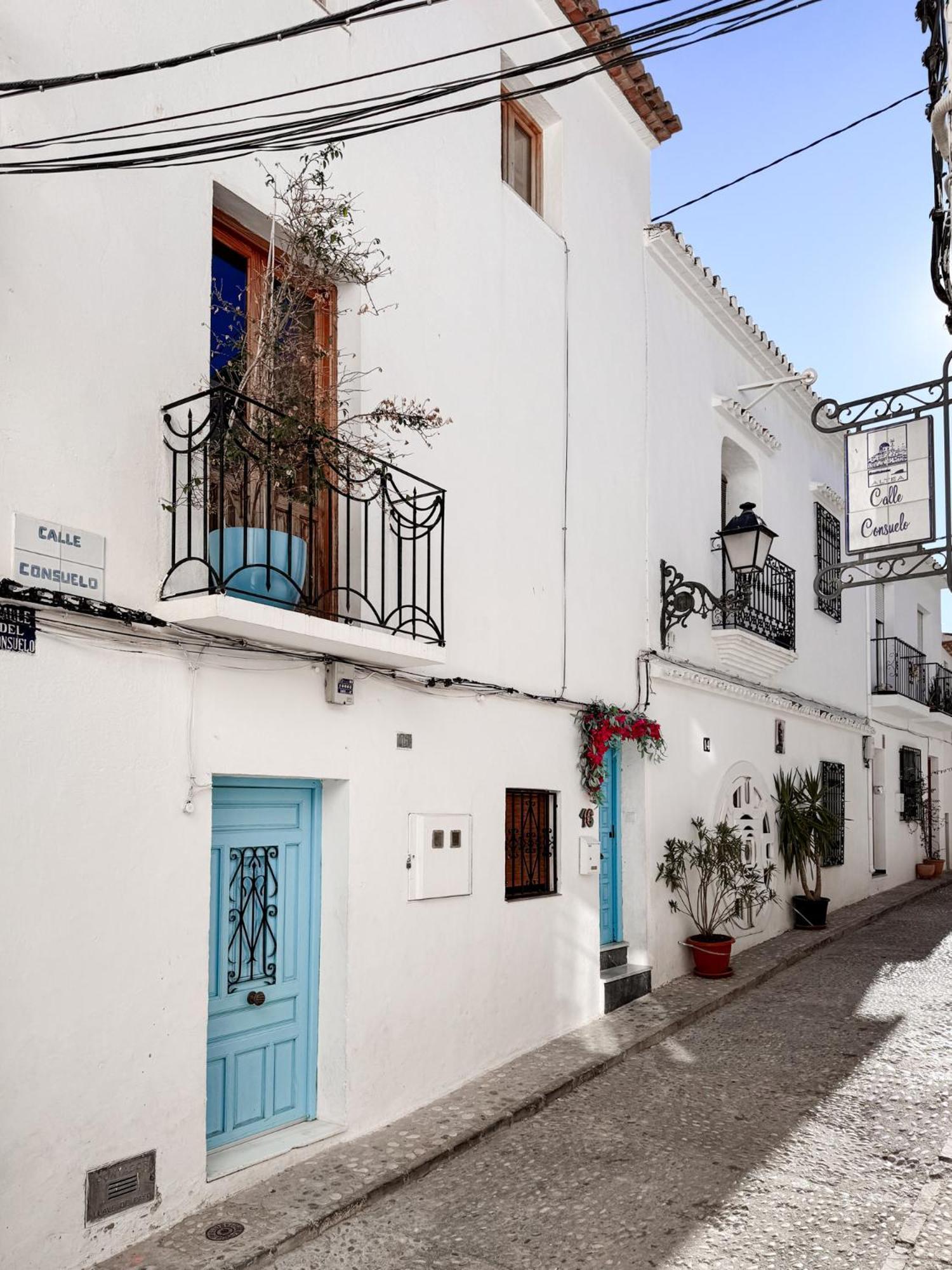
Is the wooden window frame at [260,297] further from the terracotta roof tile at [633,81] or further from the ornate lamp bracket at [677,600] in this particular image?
the ornate lamp bracket at [677,600]

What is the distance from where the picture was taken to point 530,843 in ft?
25.7

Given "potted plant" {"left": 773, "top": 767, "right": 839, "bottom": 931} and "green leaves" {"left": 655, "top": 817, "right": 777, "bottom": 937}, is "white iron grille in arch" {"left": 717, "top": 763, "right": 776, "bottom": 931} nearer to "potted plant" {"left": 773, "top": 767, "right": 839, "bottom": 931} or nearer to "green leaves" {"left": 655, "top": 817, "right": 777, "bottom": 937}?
"potted plant" {"left": 773, "top": 767, "right": 839, "bottom": 931}

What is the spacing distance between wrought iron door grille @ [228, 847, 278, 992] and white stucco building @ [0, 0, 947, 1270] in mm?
16

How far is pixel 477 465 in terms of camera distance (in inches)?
288

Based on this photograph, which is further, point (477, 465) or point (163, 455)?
point (477, 465)

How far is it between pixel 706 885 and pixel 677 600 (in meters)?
2.62

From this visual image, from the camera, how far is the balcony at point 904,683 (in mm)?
17891

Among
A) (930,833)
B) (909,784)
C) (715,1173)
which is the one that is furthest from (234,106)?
(930,833)

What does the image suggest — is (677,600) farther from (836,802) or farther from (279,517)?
(836,802)

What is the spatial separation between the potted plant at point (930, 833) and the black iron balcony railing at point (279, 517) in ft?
55.7

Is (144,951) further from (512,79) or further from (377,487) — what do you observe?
(512,79)

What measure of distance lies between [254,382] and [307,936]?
287 cm

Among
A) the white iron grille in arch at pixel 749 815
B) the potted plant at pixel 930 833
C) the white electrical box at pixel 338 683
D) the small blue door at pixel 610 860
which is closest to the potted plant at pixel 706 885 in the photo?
the small blue door at pixel 610 860

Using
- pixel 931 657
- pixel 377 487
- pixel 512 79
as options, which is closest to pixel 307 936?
pixel 377 487
